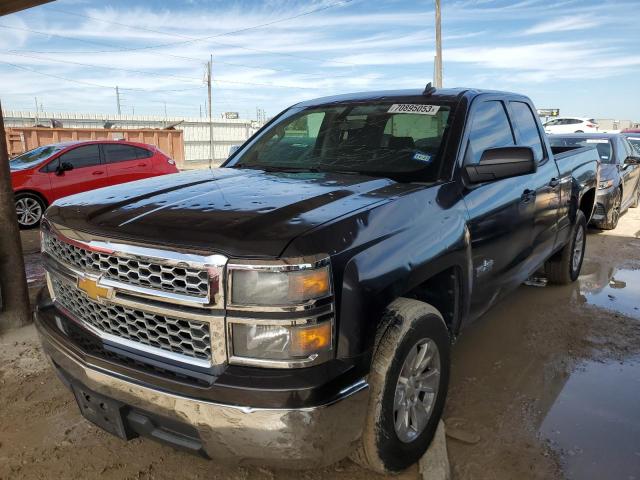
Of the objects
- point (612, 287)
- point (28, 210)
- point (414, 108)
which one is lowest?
Result: point (612, 287)

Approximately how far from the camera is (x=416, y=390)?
2.40 m

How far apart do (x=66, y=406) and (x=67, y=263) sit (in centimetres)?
124

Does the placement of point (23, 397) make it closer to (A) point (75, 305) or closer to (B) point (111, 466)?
(B) point (111, 466)

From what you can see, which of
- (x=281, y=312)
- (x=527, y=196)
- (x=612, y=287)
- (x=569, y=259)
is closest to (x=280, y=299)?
(x=281, y=312)

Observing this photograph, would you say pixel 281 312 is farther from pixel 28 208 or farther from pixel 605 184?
pixel 28 208

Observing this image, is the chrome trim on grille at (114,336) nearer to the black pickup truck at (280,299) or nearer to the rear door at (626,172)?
the black pickup truck at (280,299)

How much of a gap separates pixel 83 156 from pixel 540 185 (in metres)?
9.02

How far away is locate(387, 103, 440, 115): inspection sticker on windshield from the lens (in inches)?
128

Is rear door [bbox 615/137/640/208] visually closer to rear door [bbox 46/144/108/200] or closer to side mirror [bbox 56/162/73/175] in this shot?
rear door [bbox 46/144/108/200]

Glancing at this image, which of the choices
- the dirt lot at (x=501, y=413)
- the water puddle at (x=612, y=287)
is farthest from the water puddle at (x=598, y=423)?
the water puddle at (x=612, y=287)

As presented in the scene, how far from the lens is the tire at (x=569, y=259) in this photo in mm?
5195

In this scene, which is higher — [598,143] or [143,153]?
[598,143]

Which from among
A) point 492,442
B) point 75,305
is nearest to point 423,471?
point 492,442

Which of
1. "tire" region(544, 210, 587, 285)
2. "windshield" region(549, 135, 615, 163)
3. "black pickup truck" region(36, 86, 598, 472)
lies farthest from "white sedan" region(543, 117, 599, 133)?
"black pickup truck" region(36, 86, 598, 472)
